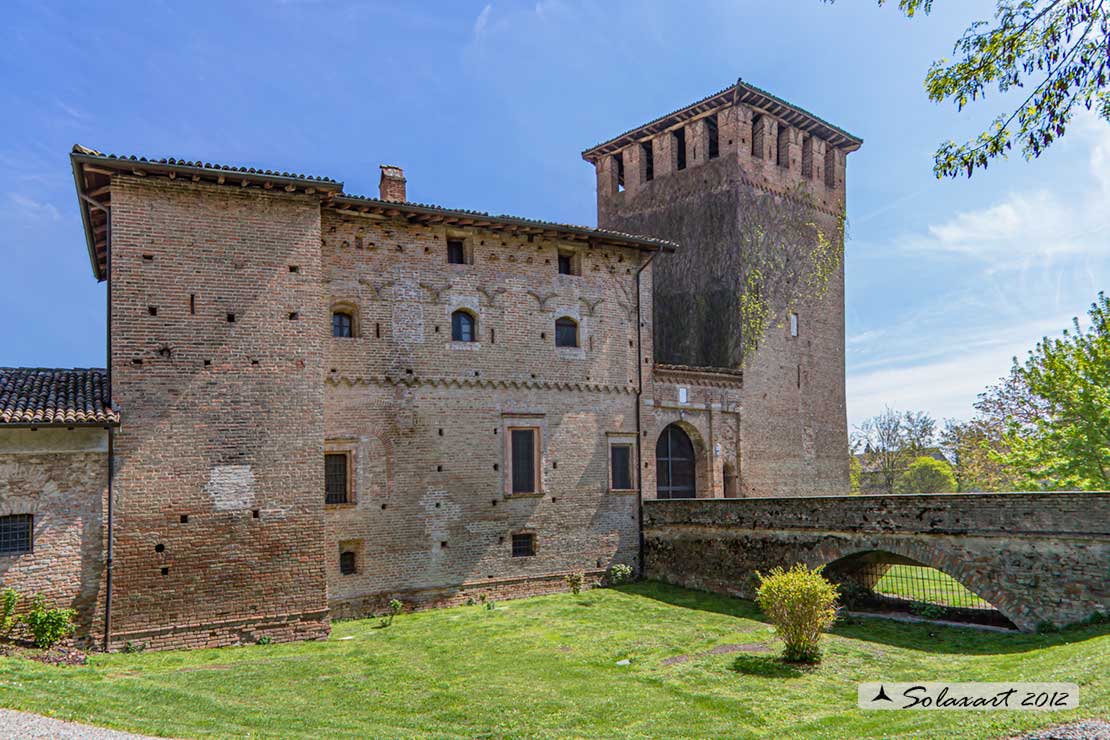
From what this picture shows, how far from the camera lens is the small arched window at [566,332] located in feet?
66.3

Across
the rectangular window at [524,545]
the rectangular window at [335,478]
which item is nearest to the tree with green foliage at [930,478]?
the rectangular window at [524,545]

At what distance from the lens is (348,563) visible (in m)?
16.9

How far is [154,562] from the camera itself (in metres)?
13.6

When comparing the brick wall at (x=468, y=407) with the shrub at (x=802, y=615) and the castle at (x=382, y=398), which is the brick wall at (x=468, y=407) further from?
the shrub at (x=802, y=615)

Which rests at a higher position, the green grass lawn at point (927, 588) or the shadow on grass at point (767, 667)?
the shadow on grass at point (767, 667)

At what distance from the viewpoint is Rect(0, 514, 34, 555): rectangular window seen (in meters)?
12.5

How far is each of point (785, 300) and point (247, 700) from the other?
20553 millimetres

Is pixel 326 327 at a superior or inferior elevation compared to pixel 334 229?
inferior

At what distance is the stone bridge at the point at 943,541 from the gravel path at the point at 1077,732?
6600 mm

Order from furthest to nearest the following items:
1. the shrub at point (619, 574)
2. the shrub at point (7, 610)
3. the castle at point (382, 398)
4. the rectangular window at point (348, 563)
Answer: the shrub at point (619, 574) → the rectangular window at point (348, 563) → the castle at point (382, 398) → the shrub at point (7, 610)

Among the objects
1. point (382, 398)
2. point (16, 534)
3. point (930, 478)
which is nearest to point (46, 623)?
point (16, 534)

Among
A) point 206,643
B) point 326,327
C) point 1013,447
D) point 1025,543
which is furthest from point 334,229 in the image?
point 1013,447

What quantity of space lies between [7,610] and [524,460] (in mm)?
10828

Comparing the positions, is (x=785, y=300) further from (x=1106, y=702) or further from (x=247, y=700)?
(x=247, y=700)
